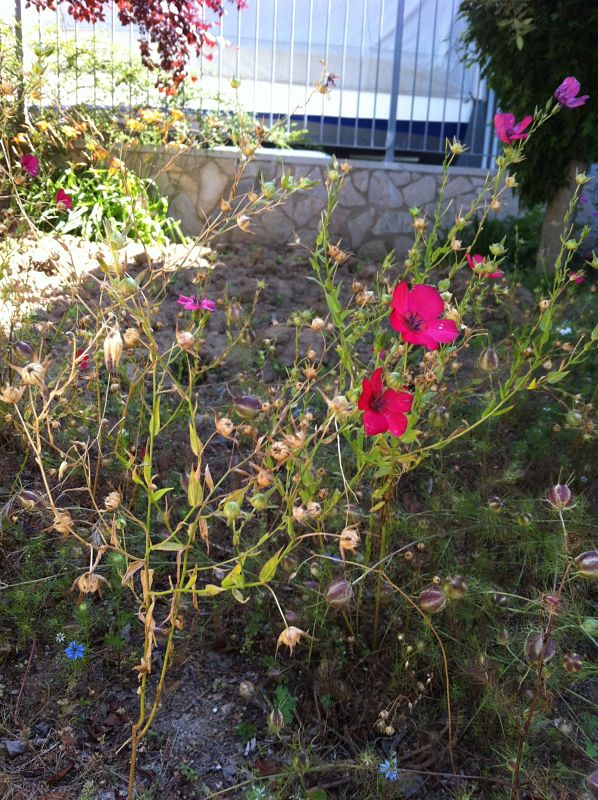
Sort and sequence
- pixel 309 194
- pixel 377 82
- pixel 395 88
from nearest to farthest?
pixel 309 194 < pixel 395 88 < pixel 377 82

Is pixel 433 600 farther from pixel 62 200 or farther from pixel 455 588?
pixel 62 200

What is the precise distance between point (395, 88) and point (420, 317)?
5452 mm

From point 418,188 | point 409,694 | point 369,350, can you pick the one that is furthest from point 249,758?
point 418,188

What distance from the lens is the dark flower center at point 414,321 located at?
134cm

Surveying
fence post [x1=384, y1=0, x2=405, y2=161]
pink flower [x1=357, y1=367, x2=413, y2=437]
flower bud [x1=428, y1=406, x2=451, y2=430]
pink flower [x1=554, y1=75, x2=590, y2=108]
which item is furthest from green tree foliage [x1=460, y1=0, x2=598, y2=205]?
pink flower [x1=357, y1=367, x2=413, y2=437]

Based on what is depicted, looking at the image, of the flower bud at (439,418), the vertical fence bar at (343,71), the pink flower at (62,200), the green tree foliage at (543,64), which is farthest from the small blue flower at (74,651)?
the vertical fence bar at (343,71)

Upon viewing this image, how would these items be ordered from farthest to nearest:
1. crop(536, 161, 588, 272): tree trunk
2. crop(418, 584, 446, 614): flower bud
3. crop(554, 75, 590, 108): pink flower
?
crop(536, 161, 588, 272): tree trunk
crop(554, 75, 590, 108): pink flower
crop(418, 584, 446, 614): flower bud

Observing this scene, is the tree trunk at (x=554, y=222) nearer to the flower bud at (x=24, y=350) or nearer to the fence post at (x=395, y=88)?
the fence post at (x=395, y=88)

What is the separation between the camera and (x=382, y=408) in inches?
49.8

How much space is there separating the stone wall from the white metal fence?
0.39 metres

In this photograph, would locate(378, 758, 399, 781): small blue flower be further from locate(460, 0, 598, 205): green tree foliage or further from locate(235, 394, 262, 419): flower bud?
locate(460, 0, 598, 205): green tree foliage

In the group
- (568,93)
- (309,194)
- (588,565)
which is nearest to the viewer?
(588,565)

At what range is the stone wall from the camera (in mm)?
5730

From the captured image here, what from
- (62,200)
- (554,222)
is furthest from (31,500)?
(554,222)
